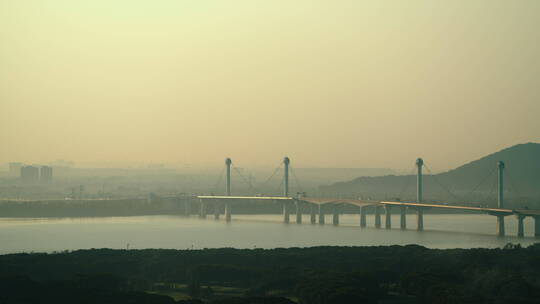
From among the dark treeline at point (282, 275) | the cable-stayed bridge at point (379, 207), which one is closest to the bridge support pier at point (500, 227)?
the cable-stayed bridge at point (379, 207)

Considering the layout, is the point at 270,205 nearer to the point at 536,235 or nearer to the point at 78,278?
the point at 536,235

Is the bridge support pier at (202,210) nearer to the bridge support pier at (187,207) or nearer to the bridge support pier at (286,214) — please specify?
the bridge support pier at (187,207)

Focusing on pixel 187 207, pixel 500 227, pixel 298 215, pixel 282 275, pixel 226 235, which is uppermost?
pixel 187 207

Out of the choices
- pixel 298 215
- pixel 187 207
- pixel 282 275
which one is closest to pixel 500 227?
pixel 298 215

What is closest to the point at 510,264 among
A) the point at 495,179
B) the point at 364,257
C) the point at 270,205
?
the point at 364,257

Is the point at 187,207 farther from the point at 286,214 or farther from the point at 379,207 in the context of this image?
the point at 379,207

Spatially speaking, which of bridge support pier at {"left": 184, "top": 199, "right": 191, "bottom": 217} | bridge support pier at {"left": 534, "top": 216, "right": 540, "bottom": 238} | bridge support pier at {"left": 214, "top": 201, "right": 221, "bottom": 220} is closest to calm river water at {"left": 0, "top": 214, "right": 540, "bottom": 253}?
bridge support pier at {"left": 534, "top": 216, "right": 540, "bottom": 238}

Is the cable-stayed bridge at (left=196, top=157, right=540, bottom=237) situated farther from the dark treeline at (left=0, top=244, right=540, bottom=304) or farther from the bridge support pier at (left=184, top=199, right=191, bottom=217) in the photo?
the dark treeline at (left=0, top=244, right=540, bottom=304)
